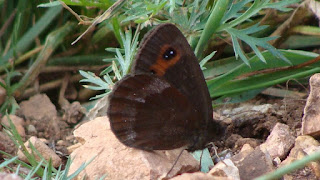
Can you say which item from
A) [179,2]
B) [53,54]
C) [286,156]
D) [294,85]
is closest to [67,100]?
[53,54]

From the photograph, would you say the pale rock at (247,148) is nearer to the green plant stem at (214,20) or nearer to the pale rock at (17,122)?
the green plant stem at (214,20)

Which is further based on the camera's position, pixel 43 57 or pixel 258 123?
pixel 43 57

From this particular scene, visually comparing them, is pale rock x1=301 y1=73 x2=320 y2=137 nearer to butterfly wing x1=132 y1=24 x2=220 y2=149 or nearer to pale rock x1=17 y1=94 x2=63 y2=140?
butterfly wing x1=132 y1=24 x2=220 y2=149

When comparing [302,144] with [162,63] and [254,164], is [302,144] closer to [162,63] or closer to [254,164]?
[254,164]

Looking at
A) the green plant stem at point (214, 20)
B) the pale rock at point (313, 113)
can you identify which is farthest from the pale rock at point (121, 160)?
the green plant stem at point (214, 20)

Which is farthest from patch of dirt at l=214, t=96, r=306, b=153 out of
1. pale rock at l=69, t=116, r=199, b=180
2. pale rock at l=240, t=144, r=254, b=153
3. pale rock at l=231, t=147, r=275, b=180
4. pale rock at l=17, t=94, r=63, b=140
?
pale rock at l=17, t=94, r=63, b=140

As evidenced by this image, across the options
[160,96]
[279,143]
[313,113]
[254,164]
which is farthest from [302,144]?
[160,96]
